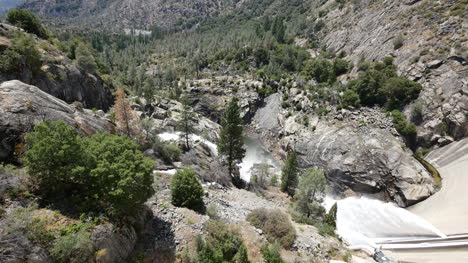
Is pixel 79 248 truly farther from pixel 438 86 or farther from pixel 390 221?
pixel 438 86

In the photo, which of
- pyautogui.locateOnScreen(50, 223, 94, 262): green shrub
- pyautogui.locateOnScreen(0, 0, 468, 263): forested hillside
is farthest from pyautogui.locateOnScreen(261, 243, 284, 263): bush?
pyautogui.locateOnScreen(50, 223, 94, 262): green shrub

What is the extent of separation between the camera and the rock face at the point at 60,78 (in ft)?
106

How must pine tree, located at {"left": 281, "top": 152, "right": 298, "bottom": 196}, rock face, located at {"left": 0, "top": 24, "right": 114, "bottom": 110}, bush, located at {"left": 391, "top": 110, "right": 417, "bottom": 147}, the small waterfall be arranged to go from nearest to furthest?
rock face, located at {"left": 0, "top": 24, "right": 114, "bottom": 110} < the small waterfall < pine tree, located at {"left": 281, "top": 152, "right": 298, "bottom": 196} < bush, located at {"left": 391, "top": 110, "right": 417, "bottom": 147}

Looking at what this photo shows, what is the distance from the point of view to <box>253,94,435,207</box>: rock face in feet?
143

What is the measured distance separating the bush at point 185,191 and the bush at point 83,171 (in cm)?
643

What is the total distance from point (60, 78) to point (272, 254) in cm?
4314

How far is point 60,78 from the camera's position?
3844 cm

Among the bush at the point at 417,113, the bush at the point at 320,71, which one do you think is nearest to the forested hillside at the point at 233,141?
the bush at the point at 417,113

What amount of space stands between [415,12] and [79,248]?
103191 mm

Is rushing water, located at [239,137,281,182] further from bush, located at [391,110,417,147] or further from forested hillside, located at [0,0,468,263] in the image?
bush, located at [391,110,417,147]

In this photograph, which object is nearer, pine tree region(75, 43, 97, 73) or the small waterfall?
the small waterfall

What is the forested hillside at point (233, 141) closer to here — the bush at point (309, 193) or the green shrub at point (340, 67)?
the bush at point (309, 193)

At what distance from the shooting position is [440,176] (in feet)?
145

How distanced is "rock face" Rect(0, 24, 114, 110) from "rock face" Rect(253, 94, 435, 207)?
163 feet
